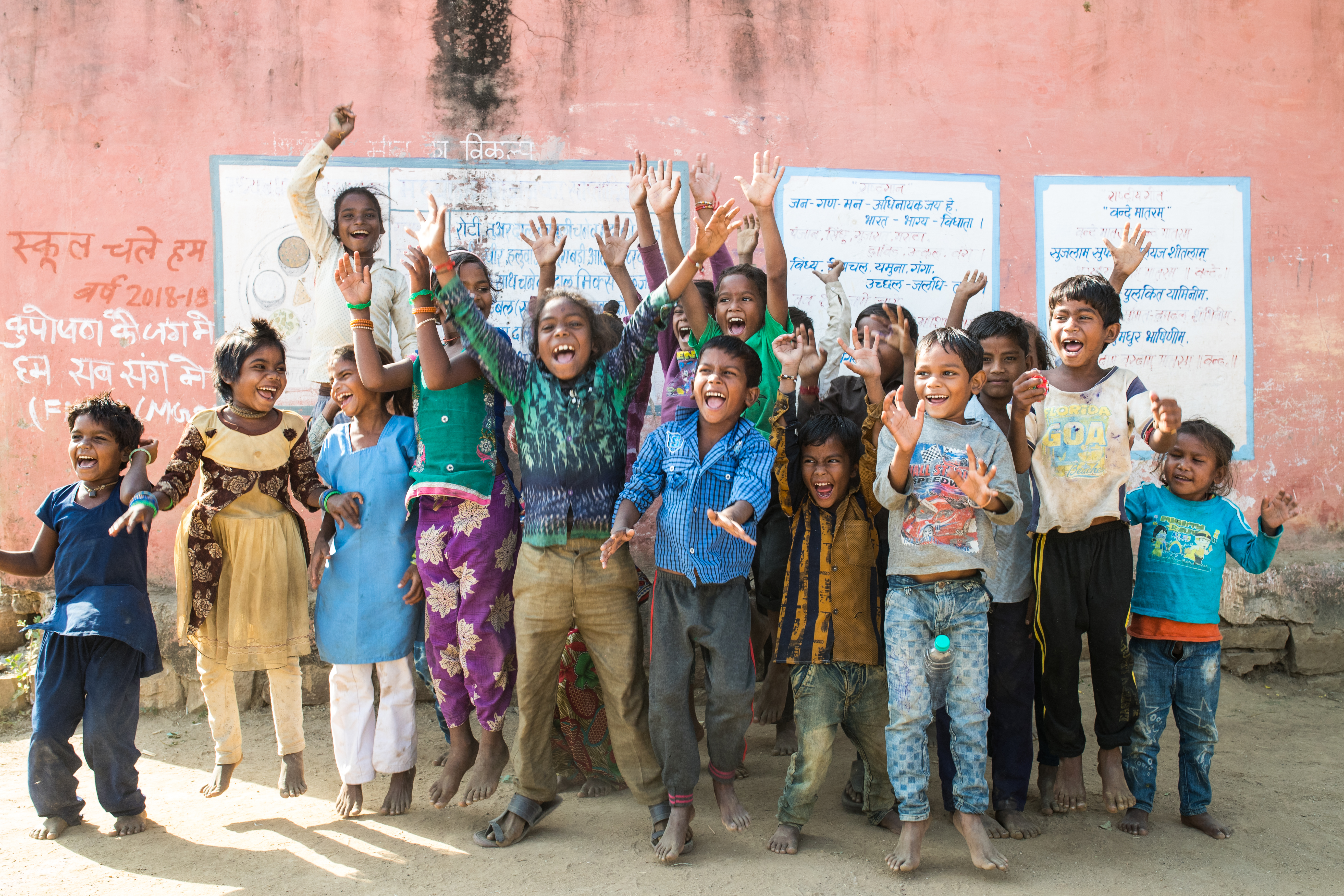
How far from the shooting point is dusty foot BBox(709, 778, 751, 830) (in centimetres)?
285

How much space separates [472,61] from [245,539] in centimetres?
254

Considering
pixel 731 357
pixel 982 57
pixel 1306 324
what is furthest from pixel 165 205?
pixel 1306 324

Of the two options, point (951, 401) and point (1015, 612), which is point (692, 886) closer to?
point (1015, 612)

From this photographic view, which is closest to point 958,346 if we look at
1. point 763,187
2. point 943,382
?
point 943,382

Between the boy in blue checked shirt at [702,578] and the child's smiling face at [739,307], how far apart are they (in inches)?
21.9

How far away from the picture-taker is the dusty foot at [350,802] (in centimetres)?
308

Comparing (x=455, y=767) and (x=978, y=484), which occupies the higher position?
(x=978, y=484)

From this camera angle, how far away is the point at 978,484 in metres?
2.59

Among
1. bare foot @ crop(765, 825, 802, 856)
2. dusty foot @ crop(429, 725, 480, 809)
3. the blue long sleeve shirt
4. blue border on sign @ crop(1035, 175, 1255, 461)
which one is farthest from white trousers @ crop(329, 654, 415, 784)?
blue border on sign @ crop(1035, 175, 1255, 461)

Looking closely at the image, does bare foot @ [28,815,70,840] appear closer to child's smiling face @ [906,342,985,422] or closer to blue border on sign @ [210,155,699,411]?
blue border on sign @ [210,155,699,411]

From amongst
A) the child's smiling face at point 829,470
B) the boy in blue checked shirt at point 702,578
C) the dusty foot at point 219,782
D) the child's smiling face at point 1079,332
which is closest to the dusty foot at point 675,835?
the boy in blue checked shirt at point 702,578

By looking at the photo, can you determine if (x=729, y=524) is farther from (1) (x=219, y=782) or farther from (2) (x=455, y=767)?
(1) (x=219, y=782)

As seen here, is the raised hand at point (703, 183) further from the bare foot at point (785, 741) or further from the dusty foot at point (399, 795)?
the dusty foot at point (399, 795)

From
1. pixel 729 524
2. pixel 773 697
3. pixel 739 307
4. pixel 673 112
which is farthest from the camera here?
pixel 673 112
